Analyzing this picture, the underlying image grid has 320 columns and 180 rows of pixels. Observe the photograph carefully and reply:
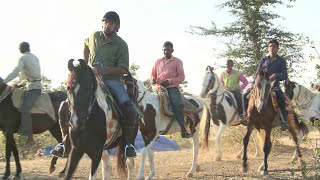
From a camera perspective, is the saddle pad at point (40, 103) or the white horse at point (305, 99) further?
the white horse at point (305, 99)

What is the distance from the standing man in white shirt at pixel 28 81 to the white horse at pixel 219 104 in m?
4.69

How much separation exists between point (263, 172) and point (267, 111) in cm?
136

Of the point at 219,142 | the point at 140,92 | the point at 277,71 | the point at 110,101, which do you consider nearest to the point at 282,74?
the point at 277,71

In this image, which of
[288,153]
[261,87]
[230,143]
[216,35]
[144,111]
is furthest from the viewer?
[216,35]

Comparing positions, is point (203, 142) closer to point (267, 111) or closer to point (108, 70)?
point (267, 111)

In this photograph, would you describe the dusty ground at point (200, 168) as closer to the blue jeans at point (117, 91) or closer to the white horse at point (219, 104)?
the white horse at point (219, 104)

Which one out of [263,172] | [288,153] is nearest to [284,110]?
[263,172]

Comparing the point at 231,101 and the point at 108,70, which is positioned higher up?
the point at 108,70

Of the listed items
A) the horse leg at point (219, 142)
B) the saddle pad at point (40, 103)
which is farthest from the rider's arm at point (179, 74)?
the horse leg at point (219, 142)

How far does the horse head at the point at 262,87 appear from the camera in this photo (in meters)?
8.77

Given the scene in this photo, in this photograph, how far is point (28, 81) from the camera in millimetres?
8703

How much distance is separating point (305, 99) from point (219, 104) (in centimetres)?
260

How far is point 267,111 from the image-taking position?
8.93 meters

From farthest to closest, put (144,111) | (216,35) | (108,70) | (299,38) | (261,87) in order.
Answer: (216,35)
(299,38)
(261,87)
(144,111)
(108,70)
